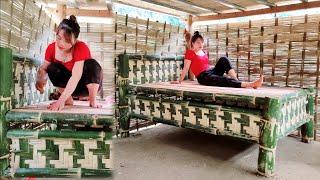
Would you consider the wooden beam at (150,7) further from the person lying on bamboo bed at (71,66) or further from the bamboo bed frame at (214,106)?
the person lying on bamboo bed at (71,66)

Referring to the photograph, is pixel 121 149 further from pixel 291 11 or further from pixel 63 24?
pixel 291 11

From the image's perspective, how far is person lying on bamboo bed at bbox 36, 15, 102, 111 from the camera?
5.05 feet

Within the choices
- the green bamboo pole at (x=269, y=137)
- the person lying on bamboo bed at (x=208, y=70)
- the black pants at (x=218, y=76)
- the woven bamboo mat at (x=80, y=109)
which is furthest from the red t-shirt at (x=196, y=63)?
the woven bamboo mat at (x=80, y=109)

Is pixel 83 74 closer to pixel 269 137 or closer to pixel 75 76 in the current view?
pixel 75 76

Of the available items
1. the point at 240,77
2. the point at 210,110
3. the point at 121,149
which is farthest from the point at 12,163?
the point at 240,77

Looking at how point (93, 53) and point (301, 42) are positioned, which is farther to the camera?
point (301, 42)

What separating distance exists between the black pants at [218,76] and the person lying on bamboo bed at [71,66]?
1676 mm

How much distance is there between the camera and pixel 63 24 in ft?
4.74

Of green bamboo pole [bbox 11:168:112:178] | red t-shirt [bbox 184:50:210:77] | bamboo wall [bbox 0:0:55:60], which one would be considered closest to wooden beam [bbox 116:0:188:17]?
red t-shirt [bbox 184:50:210:77]

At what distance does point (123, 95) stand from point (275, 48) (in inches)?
74.2

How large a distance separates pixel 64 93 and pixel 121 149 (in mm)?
1412

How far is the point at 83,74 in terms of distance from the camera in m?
1.67

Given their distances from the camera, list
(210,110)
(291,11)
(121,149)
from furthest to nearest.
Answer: (291,11) < (121,149) < (210,110)

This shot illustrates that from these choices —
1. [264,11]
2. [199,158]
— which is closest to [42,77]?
[199,158]
